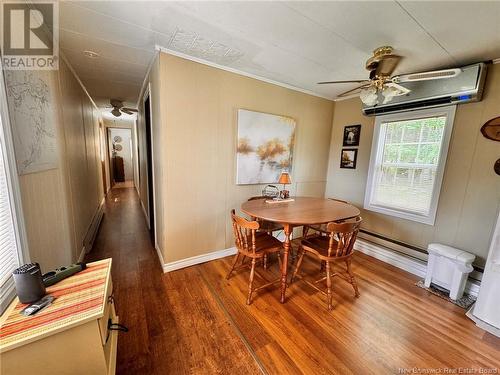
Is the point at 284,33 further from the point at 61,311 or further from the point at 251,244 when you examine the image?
the point at 61,311

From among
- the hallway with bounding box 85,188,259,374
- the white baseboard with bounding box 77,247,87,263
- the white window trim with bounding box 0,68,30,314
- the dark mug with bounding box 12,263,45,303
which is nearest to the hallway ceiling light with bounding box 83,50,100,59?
the white window trim with bounding box 0,68,30,314

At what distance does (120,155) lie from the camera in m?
8.26

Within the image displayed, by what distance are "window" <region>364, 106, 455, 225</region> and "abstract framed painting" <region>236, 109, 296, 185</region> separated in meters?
1.30

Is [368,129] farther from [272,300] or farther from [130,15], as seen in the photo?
[130,15]

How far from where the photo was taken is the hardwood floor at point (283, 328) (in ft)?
4.42

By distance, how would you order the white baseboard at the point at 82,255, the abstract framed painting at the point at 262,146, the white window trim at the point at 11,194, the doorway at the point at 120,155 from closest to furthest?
the white window trim at the point at 11,194
the white baseboard at the point at 82,255
the abstract framed painting at the point at 262,146
the doorway at the point at 120,155

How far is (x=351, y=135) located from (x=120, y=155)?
8.72 m

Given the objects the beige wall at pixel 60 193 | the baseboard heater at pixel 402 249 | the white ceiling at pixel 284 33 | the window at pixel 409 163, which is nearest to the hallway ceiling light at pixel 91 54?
the white ceiling at pixel 284 33

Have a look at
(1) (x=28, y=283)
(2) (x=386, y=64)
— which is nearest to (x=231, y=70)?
(2) (x=386, y=64)

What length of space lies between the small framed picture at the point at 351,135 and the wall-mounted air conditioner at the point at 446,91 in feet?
1.90

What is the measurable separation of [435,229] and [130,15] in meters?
3.74

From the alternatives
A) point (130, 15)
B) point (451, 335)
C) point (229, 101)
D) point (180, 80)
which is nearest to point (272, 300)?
point (451, 335)

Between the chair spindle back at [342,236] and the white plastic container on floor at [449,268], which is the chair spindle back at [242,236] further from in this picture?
the white plastic container on floor at [449,268]

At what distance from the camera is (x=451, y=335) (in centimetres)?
161
